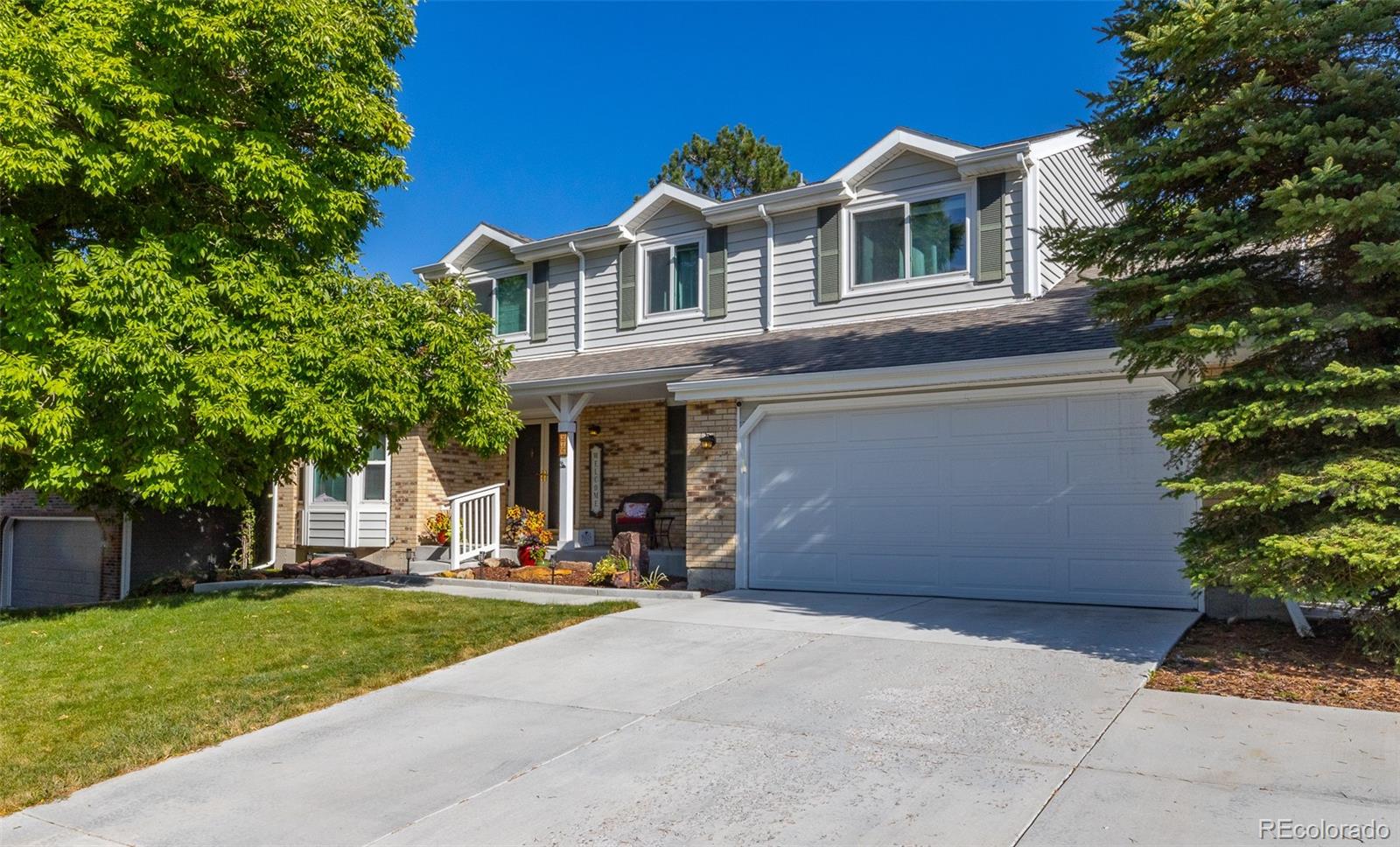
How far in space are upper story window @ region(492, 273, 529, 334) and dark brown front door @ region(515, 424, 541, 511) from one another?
5.95 feet

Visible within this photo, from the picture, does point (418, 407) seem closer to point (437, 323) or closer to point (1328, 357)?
point (437, 323)

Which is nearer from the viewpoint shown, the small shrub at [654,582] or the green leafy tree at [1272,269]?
the green leafy tree at [1272,269]

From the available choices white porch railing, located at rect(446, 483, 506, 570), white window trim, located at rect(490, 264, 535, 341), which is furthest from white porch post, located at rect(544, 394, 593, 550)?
white window trim, located at rect(490, 264, 535, 341)

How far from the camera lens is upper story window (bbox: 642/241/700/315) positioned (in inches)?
582

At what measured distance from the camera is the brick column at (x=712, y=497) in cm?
1125

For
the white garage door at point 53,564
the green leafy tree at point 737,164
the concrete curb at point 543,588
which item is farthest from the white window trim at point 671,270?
the green leafy tree at point 737,164

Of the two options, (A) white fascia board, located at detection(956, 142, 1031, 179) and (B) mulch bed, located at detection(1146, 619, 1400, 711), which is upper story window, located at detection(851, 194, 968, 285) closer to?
(A) white fascia board, located at detection(956, 142, 1031, 179)

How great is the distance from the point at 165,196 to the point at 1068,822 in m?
9.69

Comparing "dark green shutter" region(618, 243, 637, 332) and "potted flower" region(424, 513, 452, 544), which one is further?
"dark green shutter" region(618, 243, 637, 332)

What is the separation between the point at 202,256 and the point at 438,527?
648cm

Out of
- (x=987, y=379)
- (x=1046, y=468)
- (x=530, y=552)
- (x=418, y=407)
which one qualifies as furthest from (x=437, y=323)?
(x=1046, y=468)

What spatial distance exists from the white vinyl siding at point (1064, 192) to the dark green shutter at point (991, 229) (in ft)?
1.58

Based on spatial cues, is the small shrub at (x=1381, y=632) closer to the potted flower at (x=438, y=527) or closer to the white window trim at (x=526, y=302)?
the potted flower at (x=438, y=527)

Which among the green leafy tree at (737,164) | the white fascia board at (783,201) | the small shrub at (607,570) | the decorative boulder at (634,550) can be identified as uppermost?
the green leafy tree at (737,164)
